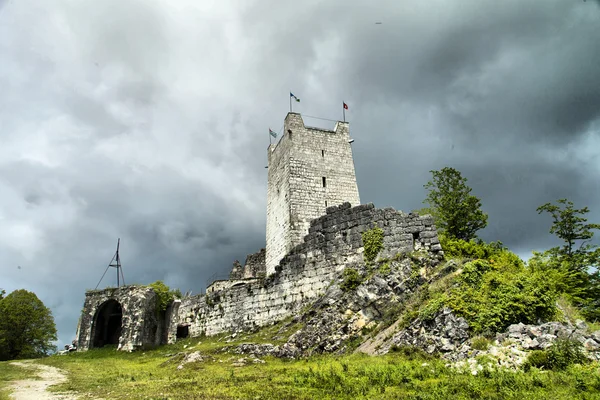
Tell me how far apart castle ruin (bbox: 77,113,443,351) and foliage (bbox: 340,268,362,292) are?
39.5 inches

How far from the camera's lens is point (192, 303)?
92.7 feet

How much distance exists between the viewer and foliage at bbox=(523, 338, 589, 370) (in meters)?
8.19

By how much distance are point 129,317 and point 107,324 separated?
288 inches

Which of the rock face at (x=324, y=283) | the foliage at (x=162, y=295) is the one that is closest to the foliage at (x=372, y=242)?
the rock face at (x=324, y=283)

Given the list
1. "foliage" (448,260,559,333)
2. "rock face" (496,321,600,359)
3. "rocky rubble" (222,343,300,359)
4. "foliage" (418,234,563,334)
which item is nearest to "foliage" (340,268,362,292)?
"rocky rubble" (222,343,300,359)

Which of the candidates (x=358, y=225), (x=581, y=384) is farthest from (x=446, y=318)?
(x=358, y=225)

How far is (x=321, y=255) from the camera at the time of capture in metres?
20.1

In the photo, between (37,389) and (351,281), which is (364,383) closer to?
(351,281)

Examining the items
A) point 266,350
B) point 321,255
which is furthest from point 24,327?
point 321,255

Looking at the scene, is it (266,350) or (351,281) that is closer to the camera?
(266,350)

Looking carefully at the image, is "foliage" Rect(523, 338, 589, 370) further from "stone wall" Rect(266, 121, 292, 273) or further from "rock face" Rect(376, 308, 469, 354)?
"stone wall" Rect(266, 121, 292, 273)

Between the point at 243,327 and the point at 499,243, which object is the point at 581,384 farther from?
the point at 499,243

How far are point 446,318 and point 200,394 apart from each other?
747cm

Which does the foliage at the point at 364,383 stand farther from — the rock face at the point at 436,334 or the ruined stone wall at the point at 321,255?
the ruined stone wall at the point at 321,255
